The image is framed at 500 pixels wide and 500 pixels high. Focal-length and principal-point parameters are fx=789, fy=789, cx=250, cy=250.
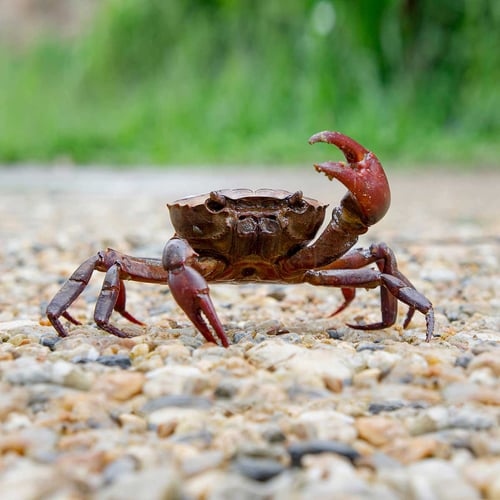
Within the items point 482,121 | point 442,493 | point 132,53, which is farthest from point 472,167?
point 442,493

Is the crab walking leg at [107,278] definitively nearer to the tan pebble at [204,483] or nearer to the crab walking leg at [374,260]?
the crab walking leg at [374,260]

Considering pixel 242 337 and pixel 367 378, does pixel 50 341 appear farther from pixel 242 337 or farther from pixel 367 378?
pixel 367 378

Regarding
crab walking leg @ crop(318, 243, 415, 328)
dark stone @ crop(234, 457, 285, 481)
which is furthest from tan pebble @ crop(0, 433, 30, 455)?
crab walking leg @ crop(318, 243, 415, 328)

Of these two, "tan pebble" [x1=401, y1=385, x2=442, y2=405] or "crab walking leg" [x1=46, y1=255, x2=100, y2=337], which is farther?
"crab walking leg" [x1=46, y1=255, x2=100, y2=337]

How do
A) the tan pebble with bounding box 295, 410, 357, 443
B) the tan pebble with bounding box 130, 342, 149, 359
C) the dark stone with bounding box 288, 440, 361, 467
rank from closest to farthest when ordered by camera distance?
1. the dark stone with bounding box 288, 440, 361, 467
2. the tan pebble with bounding box 295, 410, 357, 443
3. the tan pebble with bounding box 130, 342, 149, 359

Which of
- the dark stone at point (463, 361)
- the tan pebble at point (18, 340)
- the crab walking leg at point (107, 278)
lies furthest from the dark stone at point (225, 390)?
the tan pebble at point (18, 340)

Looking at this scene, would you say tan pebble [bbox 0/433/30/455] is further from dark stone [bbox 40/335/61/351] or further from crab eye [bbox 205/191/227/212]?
crab eye [bbox 205/191/227/212]
